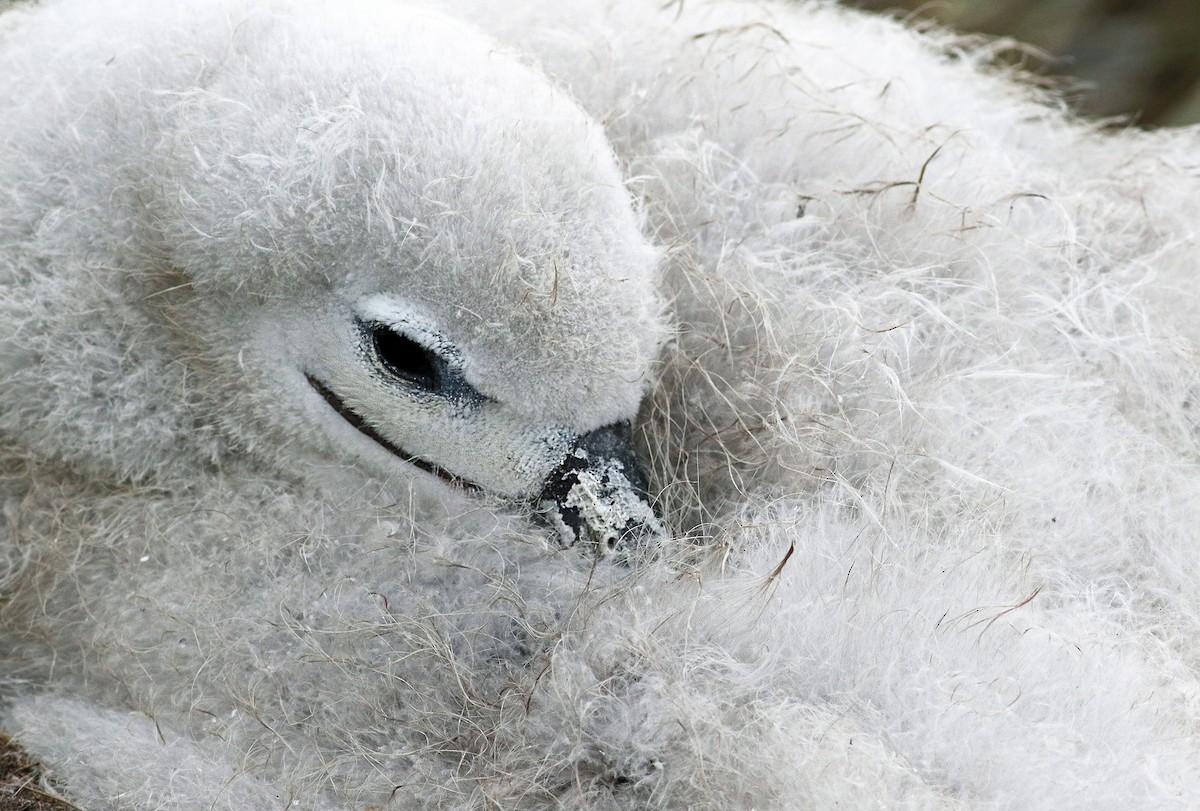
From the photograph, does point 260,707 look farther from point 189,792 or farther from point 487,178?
point 487,178

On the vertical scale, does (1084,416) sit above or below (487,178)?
below

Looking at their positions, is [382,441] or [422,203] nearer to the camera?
[422,203]

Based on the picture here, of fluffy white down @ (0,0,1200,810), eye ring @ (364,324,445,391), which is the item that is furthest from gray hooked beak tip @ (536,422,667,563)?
eye ring @ (364,324,445,391)

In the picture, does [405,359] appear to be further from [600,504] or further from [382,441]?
[600,504]

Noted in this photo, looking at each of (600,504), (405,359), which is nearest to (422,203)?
(405,359)

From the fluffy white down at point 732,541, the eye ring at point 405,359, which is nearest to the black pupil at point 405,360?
the eye ring at point 405,359

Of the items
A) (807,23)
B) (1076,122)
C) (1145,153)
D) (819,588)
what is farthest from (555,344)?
(1076,122)

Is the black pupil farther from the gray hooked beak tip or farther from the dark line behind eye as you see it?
the gray hooked beak tip
